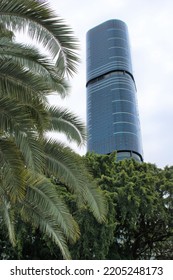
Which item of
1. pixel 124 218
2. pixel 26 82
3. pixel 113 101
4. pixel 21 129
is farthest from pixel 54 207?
pixel 113 101

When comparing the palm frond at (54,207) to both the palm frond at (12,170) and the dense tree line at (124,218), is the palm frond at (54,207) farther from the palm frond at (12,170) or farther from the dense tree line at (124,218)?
the dense tree line at (124,218)

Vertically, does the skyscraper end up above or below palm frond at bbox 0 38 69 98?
above

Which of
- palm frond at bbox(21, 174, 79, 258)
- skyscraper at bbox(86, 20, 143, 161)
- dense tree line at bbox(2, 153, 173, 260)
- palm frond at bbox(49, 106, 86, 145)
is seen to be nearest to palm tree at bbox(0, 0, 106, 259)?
palm frond at bbox(21, 174, 79, 258)

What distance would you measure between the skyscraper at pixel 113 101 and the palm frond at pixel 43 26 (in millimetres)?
91520

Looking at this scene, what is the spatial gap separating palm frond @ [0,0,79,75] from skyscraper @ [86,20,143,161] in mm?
91520

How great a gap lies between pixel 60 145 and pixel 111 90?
324 feet

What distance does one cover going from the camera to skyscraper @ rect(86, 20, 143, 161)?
338ft

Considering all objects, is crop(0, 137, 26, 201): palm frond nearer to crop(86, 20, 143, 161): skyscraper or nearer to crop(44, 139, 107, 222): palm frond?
crop(44, 139, 107, 222): palm frond

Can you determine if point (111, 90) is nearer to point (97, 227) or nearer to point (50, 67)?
point (97, 227)

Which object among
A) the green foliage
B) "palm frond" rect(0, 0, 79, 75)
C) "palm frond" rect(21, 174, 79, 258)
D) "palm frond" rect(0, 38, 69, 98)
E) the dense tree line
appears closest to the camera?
"palm frond" rect(0, 0, 79, 75)

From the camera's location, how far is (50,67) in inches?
287
